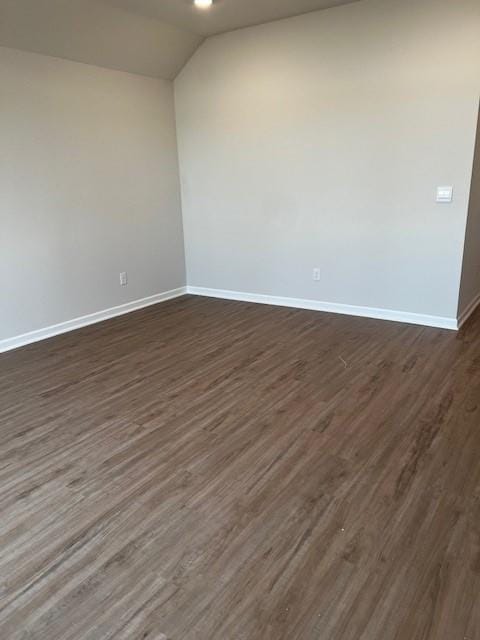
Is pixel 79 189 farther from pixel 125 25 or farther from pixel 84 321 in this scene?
pixel 125 25

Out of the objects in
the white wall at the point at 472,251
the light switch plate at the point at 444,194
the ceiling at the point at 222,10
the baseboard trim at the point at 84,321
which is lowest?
the baseboard trim at the point at 84,321

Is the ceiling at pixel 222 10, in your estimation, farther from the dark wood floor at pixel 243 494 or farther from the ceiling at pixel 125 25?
the dark wood floor at pixel 243 494

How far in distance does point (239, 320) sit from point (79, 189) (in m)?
1.94

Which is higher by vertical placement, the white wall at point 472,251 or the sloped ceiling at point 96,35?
the sloped ceiling at point 96,35

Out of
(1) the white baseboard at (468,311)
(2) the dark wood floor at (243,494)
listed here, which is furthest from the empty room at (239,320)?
(1) the white baseboard at (468,311)

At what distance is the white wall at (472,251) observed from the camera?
3764 mm

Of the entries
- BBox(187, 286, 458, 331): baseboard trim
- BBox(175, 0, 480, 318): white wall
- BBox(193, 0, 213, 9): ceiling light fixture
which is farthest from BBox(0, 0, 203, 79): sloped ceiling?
BBox(187, 286, 458, 331): baseboard trim

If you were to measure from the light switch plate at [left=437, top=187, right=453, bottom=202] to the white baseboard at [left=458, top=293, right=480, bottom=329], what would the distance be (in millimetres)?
1067

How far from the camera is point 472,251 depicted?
13.7 ft

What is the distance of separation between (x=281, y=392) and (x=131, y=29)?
3363 mm

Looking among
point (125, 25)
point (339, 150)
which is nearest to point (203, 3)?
point (125, 25)

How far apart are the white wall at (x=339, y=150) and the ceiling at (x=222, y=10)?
0.50 feet

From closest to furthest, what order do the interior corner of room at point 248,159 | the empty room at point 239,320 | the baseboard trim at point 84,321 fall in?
the empty room at point 239,320, the interior corner of room at point 248,159, the baseboard trim at point 84,321

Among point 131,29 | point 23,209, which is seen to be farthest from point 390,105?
point 23,209
